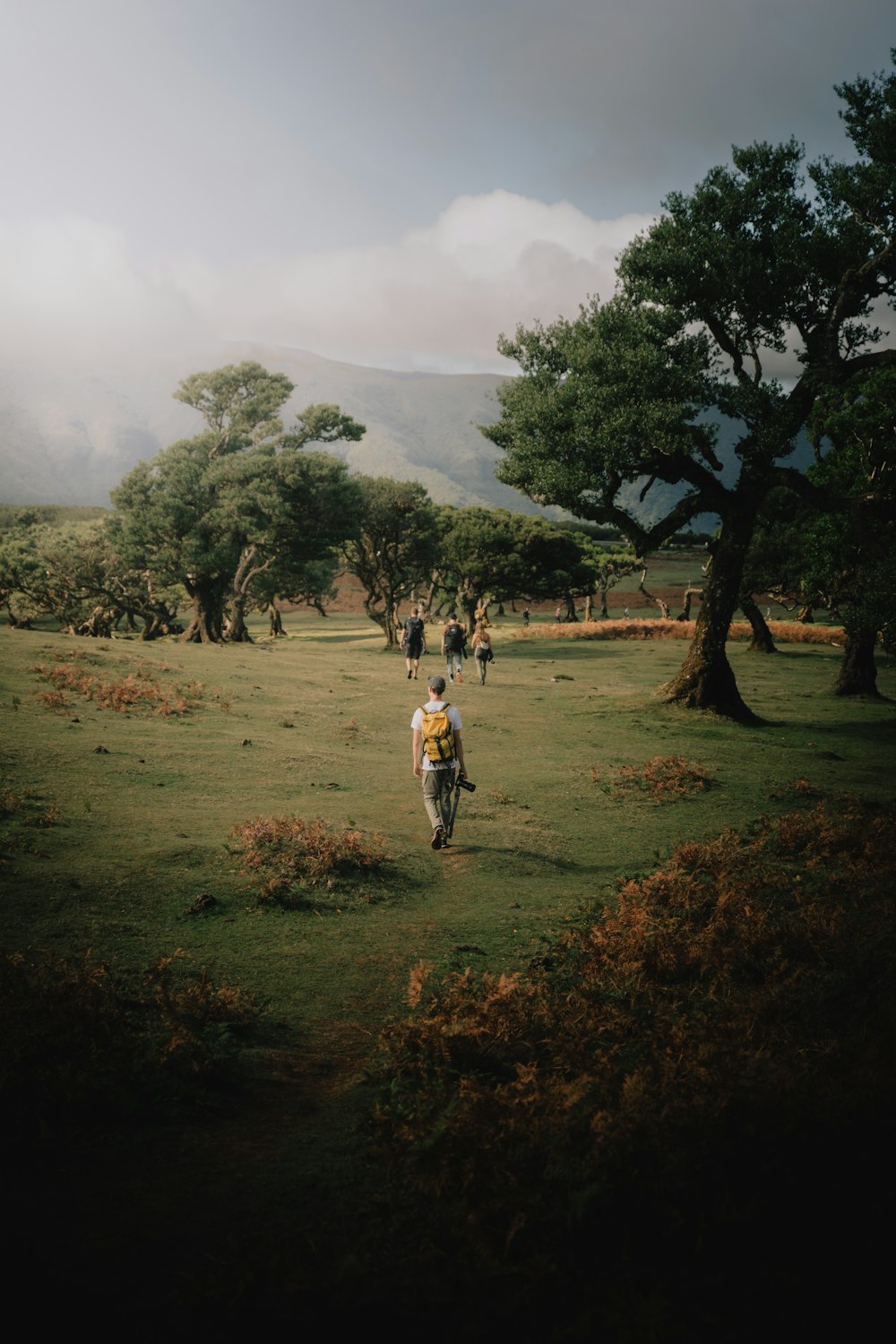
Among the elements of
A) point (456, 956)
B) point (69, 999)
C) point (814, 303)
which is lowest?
point (456, 956)

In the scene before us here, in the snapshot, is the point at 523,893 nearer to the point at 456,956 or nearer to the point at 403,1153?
the point at 456,956

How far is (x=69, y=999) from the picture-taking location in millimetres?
6434

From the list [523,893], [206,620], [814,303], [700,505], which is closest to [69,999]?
[523,893]

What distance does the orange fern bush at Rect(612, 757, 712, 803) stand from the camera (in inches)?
664

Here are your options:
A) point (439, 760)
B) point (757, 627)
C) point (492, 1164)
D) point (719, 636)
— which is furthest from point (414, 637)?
point (492, 1164)

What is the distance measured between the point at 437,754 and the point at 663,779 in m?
6.98

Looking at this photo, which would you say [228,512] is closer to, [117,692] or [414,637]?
[414,637]

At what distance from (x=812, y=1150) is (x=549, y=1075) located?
2048mm

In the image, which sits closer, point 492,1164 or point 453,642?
point 492,1164

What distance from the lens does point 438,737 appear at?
12.8 meters

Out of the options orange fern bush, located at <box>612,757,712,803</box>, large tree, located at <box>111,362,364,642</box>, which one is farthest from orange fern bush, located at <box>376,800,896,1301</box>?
large tree, located at <box>111,362,364,642</box>

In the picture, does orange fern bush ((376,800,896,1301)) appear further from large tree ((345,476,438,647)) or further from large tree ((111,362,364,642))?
large tree ((345,476,438,647))

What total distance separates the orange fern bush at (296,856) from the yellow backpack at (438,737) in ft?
5.66

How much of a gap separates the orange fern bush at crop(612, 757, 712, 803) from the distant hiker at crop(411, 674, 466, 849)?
17.6 ft
